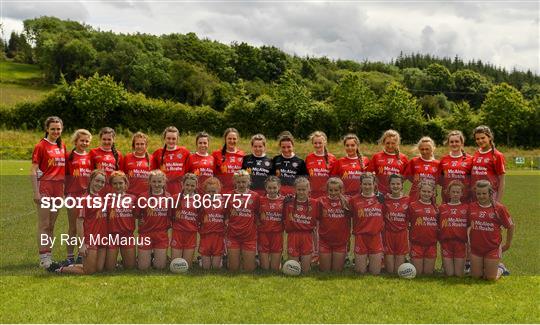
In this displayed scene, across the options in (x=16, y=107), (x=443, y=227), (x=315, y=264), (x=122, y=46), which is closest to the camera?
(x=443, y=227)

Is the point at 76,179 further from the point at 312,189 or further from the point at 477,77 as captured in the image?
the point at 477,77

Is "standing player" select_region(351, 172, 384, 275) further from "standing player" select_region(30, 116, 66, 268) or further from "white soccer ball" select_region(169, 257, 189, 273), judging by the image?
"standing player" select_region(30, 116, 66, 268)

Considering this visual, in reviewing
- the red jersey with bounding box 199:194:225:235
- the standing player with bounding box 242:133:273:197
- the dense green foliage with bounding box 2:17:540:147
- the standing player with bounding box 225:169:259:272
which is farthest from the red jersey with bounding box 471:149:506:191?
the dense green foliage with bounding box 2:17:540:147

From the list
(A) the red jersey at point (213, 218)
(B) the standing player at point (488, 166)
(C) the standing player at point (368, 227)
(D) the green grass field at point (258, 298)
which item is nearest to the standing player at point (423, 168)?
(B) the standing player at point (488, 166)

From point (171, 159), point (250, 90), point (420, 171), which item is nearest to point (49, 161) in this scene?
point (171, 159)

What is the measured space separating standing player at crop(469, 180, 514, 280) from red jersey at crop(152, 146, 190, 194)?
12.9 ft

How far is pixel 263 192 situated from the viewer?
727 centimetres

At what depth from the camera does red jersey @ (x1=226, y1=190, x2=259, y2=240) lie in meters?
7.03

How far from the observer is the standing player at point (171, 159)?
24.5 feet

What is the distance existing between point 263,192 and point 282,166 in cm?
47

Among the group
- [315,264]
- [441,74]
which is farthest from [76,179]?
[441,74]

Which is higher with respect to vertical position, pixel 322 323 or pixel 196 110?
pixel 196 110

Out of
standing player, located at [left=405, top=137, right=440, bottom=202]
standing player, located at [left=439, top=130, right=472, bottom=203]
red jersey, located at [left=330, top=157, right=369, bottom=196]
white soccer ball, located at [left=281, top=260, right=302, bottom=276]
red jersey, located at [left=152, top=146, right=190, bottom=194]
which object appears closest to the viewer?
white soccer ball, located at [left=281, top=260, right=302, bottom=276]

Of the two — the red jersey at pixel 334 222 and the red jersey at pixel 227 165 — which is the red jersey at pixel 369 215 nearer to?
the red jersey at pixel 334 222
